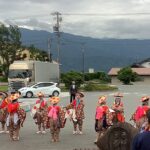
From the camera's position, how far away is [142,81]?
106 meters

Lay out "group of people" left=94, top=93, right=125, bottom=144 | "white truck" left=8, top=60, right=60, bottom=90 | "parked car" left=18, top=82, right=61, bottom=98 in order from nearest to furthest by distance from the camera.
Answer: "group of people" left=94, top=93, right=125, bottom=144
"parked car" left=18, top=82, right=61, bottom=98
"white truck" left=8, top=60, right=60, bottom=90

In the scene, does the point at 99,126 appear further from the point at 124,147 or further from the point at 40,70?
the point at 40,70

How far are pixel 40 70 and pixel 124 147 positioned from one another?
140 ft

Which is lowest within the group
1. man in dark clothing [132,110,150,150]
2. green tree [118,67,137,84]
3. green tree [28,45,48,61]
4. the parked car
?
green tree [118,67,137,84]

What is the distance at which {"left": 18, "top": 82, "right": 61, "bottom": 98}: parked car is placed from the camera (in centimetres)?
4575

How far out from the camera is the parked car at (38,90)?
150ft

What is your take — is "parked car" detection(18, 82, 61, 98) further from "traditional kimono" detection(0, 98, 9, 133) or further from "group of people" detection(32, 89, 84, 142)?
"group of people" detection(32, 89, 84, 142)

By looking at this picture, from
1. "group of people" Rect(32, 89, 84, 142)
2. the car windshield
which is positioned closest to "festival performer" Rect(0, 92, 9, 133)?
"group of people" Rect(32, 89, 84, 142)

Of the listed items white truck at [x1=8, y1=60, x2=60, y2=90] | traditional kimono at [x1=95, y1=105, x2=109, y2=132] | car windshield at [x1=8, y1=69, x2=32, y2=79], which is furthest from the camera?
car windshield at [x1=8, y1=69, x2=32, y2=79]

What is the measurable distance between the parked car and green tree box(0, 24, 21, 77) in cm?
3779

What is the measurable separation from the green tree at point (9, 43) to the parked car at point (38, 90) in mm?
37786

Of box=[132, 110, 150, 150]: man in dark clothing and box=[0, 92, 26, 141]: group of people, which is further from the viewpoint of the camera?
box=[0, 92, 26, 141]: group of people

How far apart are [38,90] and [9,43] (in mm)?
39719

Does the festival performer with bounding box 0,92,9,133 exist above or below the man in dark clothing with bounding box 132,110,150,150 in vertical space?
below
